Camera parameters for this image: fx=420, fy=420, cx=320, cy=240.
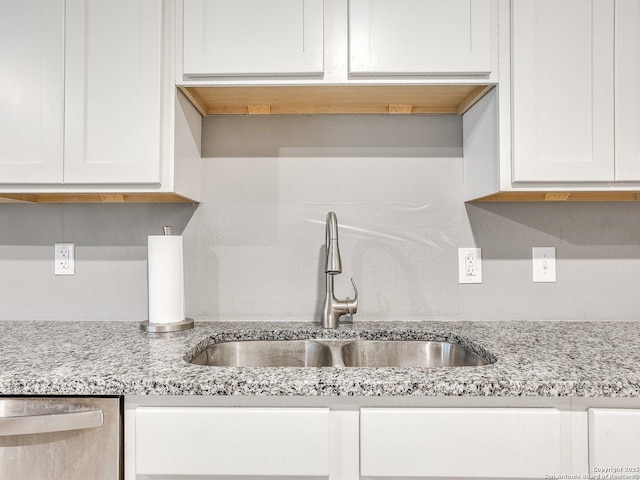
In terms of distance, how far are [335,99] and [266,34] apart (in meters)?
0.32

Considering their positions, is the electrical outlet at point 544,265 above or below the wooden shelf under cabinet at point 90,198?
below

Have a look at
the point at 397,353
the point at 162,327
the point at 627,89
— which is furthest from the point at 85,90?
the point at 627,89

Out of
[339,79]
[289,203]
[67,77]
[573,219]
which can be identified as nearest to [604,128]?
[573,219]

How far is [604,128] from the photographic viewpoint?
1.23 meters

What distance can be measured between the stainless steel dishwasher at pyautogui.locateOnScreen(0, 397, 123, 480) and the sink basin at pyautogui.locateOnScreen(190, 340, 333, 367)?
49cm

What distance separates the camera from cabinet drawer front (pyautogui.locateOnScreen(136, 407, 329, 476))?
89cm

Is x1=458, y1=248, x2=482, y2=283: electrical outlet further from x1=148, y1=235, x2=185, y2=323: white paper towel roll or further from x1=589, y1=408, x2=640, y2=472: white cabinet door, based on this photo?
x1=148, y1=235, x2=185, y2=323: white paper towel roll

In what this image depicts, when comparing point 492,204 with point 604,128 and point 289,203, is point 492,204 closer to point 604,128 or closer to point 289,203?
point 604,128

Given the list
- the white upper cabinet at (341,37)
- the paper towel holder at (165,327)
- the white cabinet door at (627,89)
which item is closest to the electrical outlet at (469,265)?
the white cabinet door at (627,89)

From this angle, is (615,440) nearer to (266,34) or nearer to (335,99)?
(335,99)

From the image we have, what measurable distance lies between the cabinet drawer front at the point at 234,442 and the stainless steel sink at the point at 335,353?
47 centimetres

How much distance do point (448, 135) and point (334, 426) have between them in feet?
3.70

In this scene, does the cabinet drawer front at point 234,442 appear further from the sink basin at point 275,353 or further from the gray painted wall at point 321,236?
the gray painted wall at point 321,236

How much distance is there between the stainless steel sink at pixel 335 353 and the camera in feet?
4.54
